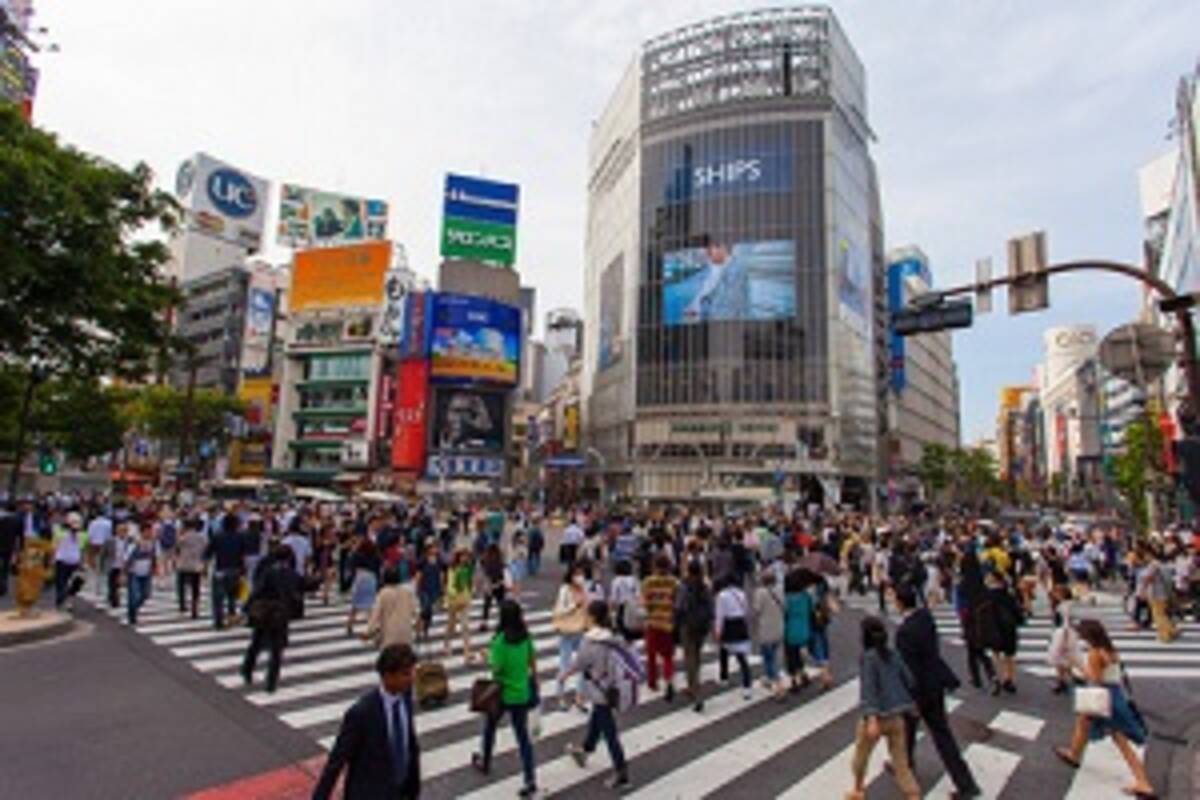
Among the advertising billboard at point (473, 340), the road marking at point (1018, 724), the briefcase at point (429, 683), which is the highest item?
the advertising billboard at point (473, 340)

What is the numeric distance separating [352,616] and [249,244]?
8712 cm

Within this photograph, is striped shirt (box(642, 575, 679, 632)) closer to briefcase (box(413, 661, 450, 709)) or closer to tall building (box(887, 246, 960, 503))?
briefcase (box(413, 661, 450, 709))

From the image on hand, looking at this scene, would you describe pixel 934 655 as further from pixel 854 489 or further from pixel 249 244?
pixel 249 244

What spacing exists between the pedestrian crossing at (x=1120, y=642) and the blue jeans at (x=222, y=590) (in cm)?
1289

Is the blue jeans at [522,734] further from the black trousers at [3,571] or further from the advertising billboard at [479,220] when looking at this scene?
the advertising billboard at [479,220]

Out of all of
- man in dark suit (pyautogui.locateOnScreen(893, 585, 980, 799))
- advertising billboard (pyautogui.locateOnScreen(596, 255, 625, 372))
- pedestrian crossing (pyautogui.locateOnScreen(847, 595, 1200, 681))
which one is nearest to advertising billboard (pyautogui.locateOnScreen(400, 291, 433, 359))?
advertising billboard (pyautogui.locateOnScreen(596, 255, 625, 372))

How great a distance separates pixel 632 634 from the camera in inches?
A: 356

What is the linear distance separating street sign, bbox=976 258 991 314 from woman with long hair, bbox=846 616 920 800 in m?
4.75

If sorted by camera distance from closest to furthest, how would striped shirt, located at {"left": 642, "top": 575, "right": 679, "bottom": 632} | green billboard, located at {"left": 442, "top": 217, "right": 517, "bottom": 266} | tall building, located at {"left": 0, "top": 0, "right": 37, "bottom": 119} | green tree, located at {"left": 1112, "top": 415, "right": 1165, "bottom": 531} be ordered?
striped shirt, located at {"left": 642, "top": 575, "right": 679, "bottom": 632} → green tree, located at {"left": 1112, "top": 415, "right": 1165, "bottom": 531} → tall building, located at {"left": 0, "top": 0, "right": 37, "bottom": 119} → green billboard, located at {"left": 442, "top": 217, "right": 517, "bottom": 266}

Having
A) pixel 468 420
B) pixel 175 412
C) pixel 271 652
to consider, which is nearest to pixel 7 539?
pixel 271 652

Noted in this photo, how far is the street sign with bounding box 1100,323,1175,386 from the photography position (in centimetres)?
766

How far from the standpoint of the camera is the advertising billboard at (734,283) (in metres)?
57.5

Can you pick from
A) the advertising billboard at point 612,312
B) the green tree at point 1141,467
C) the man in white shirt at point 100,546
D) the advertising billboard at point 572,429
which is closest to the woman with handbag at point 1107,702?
the man in white shirt at point 100,546

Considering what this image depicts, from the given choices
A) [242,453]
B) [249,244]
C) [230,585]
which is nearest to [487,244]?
[242,453]
